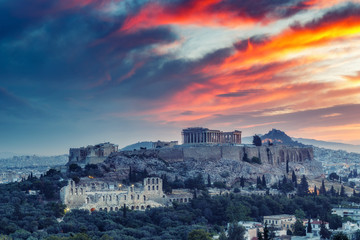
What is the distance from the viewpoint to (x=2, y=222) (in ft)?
139

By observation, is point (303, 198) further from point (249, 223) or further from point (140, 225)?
point (140, 225)

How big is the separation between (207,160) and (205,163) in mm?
1255

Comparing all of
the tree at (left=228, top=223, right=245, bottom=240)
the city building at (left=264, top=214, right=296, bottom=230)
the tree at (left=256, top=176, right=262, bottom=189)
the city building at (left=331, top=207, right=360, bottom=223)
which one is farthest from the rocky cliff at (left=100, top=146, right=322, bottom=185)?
the tree at (left=228, top=223, right=245, bottom=240)

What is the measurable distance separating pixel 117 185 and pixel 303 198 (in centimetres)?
1858

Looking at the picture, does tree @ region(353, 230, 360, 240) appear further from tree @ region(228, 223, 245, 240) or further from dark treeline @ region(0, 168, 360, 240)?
tree @ region(228, 223, 245, 240)

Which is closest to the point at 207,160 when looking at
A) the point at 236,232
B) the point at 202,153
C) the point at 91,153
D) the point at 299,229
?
the point at 202,153

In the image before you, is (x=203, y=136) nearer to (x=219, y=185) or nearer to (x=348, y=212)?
(x=219, y=185)

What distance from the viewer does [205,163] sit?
71.5 metres

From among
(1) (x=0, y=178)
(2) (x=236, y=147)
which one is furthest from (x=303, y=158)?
(1) (x=0, y=178)

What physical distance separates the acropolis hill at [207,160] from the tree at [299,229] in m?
19.2

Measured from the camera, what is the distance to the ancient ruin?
5016 centimetres

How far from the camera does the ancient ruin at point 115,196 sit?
50.2 meters

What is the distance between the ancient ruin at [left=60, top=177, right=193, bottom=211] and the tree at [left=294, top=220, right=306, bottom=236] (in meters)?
11.5

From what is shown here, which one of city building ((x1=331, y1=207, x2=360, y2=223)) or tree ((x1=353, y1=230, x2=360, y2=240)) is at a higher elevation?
city building ((x1=331, y1=207, x2=360, y2=223))
